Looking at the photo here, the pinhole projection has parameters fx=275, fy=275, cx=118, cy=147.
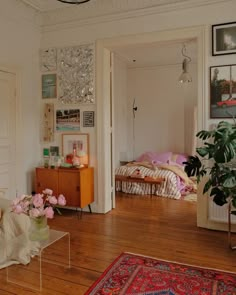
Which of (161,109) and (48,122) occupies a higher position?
(161,109)

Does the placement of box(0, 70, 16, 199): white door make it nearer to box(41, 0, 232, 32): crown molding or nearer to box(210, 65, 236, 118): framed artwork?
box(41, 0, 232, 32): crown molding

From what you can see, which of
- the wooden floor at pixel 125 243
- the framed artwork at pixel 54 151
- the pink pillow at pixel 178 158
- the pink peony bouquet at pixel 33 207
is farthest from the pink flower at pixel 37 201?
the pink pillow at pixel 178 158

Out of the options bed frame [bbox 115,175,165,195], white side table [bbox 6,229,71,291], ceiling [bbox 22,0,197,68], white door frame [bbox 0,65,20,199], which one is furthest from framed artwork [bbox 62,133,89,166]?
white side table [bbox 6,229,71,291]

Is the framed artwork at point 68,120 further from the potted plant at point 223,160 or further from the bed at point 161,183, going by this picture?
the potted plant at point 223,160

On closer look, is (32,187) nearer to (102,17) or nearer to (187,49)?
(102,17)

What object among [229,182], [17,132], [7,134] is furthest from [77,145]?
[229,182]

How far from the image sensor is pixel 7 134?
4.08m

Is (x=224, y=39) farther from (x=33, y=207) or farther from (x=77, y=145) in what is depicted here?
(x=33, y=207)

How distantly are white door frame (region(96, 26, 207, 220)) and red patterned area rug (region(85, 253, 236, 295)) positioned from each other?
1.73 m

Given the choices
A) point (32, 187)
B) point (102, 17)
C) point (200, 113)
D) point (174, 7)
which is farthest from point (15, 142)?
point (174, 7)

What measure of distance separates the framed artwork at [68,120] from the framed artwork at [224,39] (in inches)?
87.4

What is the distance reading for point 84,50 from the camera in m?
4.32

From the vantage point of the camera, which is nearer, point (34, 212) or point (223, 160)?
point (34, 212)

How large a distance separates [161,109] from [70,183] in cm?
400
